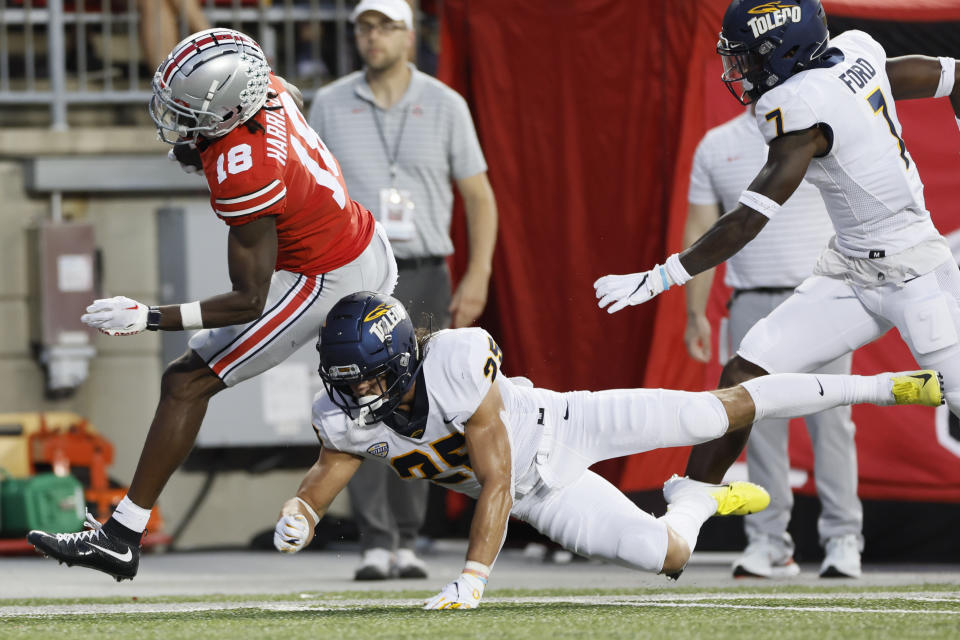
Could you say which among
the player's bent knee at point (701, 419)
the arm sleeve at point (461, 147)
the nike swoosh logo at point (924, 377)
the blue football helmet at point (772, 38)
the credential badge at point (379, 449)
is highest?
the blue football helmet at point (772, 38)

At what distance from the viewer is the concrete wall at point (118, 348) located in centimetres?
746

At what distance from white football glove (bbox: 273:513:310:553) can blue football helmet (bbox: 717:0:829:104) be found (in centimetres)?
192

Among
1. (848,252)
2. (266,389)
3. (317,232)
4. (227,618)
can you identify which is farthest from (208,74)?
(266,389)

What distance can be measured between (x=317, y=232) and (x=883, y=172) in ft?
5.74

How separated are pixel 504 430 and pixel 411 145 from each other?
233 cm

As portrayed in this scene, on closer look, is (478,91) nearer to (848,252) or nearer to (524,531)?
(524,531)

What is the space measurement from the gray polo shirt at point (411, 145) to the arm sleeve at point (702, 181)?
88 centimetres

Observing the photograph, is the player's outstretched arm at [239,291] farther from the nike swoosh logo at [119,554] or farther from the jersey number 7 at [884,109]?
the jersey number 7 at [884,109]

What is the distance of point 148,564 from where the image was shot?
6781mm

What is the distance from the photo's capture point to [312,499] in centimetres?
431

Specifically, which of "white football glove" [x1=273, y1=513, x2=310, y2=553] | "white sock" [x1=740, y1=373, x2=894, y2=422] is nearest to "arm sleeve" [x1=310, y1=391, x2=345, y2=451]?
"white football glove" [x1=273, y1=513, x2=310, y2=553]

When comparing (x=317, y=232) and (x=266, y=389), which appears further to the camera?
(x=266, y=389)

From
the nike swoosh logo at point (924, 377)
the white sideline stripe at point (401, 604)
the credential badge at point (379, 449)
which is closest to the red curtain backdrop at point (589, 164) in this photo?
the white sideline stripe at point (401, 604)

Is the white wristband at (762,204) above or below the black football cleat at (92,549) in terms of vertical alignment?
above
